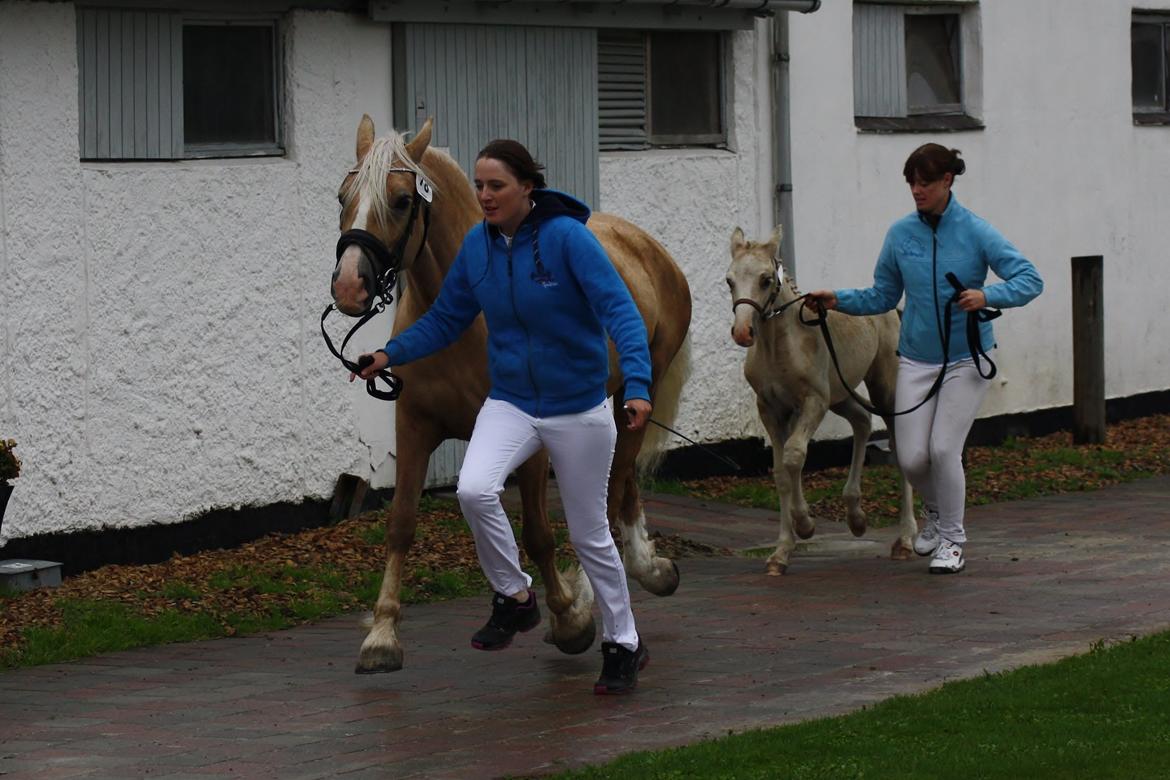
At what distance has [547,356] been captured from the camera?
7824 millimetres

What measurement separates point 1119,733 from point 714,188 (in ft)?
28.1

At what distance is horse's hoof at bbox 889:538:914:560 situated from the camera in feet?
38.8

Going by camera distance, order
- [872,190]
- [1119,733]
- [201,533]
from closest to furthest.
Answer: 1. [1119,733]
2. [201,533]
3. [872,190]

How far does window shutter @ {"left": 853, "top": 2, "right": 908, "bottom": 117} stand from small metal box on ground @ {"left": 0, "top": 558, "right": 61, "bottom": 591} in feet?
26.5

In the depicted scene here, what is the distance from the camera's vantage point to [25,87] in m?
11.0

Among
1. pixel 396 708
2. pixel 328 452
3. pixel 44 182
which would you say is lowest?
pixel 396 708

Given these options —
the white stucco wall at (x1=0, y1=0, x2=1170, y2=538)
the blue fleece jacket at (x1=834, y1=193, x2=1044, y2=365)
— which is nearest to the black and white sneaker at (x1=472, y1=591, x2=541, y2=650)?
the blue fleece jacket at (x1=834, y1=193, x2=1044, y2=365)

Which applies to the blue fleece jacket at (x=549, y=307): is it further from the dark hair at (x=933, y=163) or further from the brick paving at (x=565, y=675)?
the dark hair at (x=933, y=163)

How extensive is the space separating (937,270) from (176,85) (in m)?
4.40

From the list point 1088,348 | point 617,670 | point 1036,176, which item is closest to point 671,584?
point 617,670

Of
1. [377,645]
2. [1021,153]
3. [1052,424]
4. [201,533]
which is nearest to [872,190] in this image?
[1021,153]

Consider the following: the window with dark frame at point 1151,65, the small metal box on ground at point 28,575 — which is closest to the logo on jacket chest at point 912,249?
the small metal box on ground at point 28,575

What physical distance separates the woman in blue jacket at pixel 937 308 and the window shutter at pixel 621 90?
3.81 m

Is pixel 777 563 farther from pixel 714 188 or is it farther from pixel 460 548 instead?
pixel 714 188
